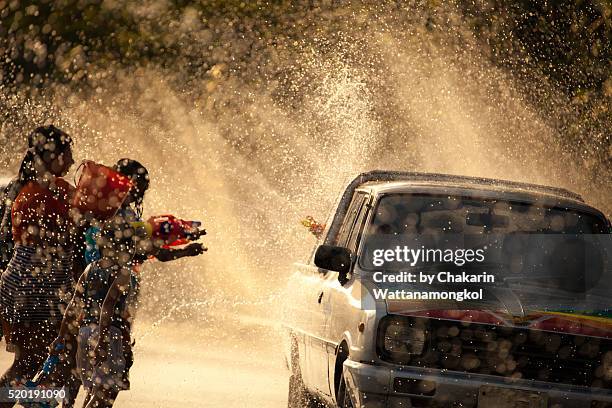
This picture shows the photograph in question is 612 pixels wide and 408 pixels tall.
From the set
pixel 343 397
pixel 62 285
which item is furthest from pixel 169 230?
pixel 343 397

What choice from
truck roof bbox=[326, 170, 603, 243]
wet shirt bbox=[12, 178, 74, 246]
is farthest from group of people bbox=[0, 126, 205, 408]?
truck roof bbox=[326, 170, 603, 243]

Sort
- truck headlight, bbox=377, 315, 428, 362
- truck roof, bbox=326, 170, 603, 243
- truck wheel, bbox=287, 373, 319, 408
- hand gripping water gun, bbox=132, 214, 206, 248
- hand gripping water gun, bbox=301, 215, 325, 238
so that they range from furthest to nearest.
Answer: hand gripping water gun, bbox=301, 215, 325, 238 → truck wheel, bbox=287, 373, 319, 408 → truck roof, bbox=326, 170, 603, 243 → hand gripping water gun, bbox=132, 214, 206, 248 → truck headlight, bbox=377, 315, 428, 362

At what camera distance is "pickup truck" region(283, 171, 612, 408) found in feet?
25.2

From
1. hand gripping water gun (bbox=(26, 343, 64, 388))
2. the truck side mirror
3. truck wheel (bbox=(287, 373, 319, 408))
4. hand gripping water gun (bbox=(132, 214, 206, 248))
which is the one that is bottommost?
hand gripping water gun (bbox=(26, 343, 64, 388))

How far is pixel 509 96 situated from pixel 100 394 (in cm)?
2240

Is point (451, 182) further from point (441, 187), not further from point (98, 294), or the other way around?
point (98, 294)

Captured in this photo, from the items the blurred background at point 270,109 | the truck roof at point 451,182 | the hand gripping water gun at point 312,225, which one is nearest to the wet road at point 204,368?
the blurred background at point 270,109

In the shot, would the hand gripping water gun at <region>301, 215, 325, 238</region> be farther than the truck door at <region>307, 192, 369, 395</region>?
Yes

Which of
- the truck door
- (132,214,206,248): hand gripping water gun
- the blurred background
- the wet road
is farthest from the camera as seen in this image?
the blurred background

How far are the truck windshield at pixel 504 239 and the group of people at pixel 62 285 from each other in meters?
1.39

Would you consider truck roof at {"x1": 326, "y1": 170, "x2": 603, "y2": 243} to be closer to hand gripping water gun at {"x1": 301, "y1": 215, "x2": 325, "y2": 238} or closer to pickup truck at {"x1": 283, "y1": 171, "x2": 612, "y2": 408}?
pickup truck at {"x1": 283, "y1": 171, "x2": 612, "y2": 408}

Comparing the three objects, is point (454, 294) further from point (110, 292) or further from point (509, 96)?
point (509, 96)

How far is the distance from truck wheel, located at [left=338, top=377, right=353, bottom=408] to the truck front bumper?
0.21 m

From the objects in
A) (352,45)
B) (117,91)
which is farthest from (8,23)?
(352,45)
